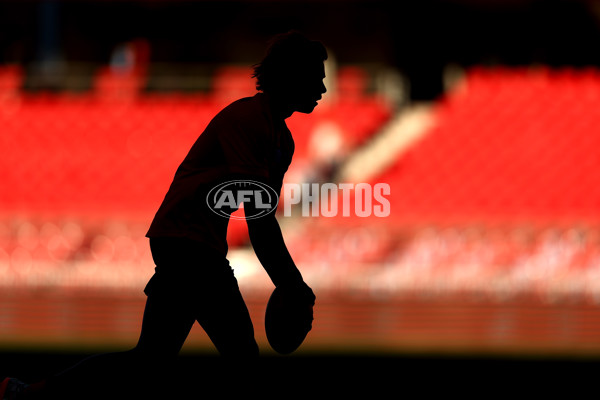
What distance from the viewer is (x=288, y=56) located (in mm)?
3377

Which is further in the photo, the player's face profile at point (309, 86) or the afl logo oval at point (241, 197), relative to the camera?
the player's face profile at point (309, 86)

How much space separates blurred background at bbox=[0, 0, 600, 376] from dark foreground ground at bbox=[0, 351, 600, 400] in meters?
0.62

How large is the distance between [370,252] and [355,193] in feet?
4.59

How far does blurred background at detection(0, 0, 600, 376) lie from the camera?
31.2 ft

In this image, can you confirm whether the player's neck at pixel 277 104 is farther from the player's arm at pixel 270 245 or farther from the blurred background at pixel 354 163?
the blurred background at pixel 354 163

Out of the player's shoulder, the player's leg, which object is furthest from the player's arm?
the player's shoulder

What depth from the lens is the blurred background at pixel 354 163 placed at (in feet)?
31.2

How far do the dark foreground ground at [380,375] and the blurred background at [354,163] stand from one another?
0.62 meters

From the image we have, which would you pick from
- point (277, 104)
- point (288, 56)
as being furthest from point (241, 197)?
A: point (288, 56)

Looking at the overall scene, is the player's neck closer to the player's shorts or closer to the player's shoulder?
the player's shoulder

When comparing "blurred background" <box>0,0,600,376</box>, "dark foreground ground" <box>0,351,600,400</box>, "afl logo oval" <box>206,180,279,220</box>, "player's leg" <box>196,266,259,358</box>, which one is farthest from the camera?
"blurred background" <box>0,0,600,376</box>

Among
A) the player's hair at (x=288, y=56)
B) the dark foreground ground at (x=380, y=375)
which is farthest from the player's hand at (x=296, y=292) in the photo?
the dark foreground ground at (x=380, y=375)

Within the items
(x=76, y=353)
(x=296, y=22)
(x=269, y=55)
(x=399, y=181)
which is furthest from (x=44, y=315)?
(x=296, y=22)

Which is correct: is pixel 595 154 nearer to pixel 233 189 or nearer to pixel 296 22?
pixel 296 22
